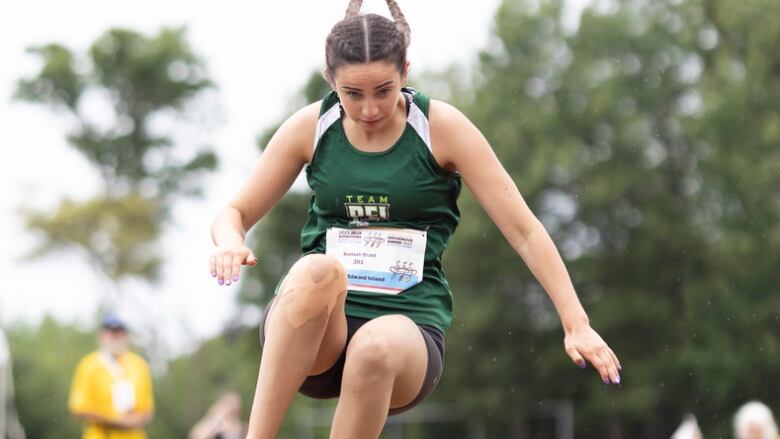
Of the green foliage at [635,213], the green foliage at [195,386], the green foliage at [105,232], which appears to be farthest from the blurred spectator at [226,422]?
the green foliage at [105,232]

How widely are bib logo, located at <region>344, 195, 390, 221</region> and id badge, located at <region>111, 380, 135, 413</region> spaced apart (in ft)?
23.1

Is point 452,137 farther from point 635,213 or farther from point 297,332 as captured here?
point 635,213

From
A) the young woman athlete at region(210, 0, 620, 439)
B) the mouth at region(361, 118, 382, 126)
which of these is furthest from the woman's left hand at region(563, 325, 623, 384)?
the mouth at region(361, 118, 382, 126)

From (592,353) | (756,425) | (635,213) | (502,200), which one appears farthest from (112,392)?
(635,213)

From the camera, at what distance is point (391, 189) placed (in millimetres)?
4258

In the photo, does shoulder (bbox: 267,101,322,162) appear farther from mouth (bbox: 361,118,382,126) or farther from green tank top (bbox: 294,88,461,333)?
mouth (bbox: 361,118,382,126)

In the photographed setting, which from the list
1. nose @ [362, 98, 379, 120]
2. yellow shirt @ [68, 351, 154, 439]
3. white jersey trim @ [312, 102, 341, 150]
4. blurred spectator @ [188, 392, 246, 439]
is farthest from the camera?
blurred spectator @ [188, 392, 246, 439]

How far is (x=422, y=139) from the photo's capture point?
14.0 ft

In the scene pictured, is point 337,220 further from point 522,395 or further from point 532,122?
point 522,395

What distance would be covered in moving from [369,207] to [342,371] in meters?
0.55

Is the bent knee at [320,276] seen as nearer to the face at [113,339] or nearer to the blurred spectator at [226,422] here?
the face at [113,339]

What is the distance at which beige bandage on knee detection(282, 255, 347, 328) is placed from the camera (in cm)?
388

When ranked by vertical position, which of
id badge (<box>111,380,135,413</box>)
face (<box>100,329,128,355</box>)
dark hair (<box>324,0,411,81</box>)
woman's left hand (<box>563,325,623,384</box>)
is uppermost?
dark hair (<box>324,0,411,81</box>)

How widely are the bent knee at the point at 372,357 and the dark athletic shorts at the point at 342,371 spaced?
21 cm
